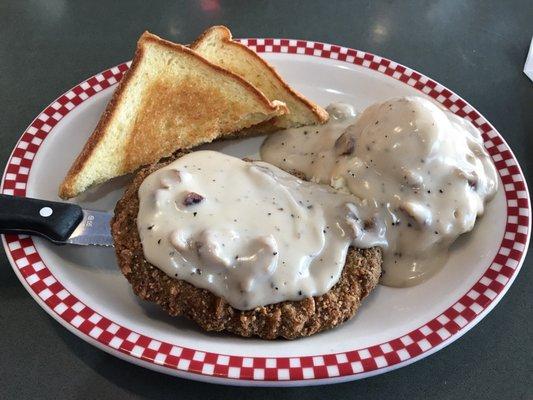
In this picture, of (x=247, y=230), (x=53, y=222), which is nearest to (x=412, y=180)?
(x=247, y=230)

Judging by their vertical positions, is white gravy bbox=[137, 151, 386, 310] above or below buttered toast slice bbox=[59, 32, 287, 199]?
below

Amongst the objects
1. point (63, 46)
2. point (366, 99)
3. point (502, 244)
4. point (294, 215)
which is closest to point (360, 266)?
point (294, 215)

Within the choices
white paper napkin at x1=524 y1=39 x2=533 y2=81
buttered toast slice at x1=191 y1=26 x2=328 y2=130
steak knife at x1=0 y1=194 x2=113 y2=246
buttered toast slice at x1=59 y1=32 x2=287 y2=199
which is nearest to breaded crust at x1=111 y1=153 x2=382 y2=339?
steak knife at x1=0 y1=194 x2=113 y2=246

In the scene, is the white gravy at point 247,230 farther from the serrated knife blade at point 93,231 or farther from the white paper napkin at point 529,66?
the white paper napkin at point 529,66

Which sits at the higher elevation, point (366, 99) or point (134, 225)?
point (366, 99)

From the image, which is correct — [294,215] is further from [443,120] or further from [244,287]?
[443,120]

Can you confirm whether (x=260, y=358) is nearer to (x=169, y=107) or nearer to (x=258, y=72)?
(x=169, y=107)

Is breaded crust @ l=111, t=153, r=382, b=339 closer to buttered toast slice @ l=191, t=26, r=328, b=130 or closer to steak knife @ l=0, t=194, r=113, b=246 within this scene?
steak knife @ l=0, t=194, r=113, b=246
